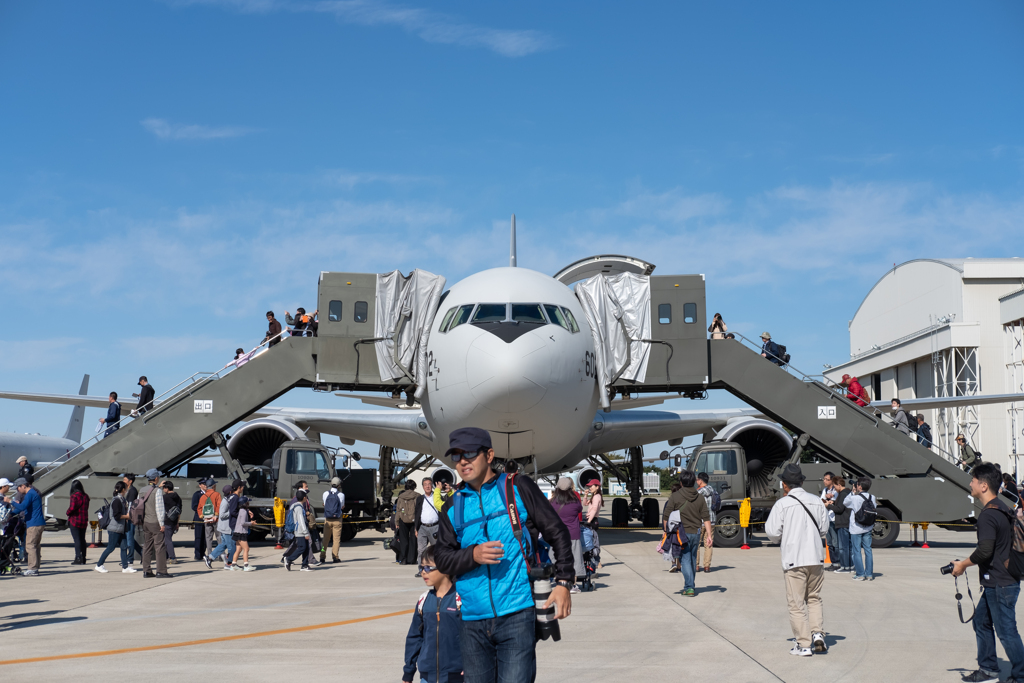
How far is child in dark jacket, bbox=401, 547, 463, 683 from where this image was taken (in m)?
4.08

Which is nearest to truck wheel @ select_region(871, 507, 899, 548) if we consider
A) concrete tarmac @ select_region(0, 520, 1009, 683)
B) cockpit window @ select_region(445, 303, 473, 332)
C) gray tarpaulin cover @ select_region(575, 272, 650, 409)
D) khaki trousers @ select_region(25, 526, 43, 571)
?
concrete tarmac @ select_region(0, 520, 1009, 683)

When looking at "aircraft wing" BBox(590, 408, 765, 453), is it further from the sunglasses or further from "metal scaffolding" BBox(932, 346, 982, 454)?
"metal scaffolding" BBox(932, 346, 982, 454)

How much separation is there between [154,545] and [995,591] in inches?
437

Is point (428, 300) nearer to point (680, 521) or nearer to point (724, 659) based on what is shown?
point (680, 521)

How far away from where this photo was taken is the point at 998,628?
230 inches

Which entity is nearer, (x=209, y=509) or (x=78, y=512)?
(x=78, y=512)

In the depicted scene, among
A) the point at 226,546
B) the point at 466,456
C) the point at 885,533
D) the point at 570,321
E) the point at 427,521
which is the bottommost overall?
the point at 885,533

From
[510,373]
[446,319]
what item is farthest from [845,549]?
[446,319]

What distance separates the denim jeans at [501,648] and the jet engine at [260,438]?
15.2 m

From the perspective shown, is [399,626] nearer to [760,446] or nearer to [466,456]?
[466,456]

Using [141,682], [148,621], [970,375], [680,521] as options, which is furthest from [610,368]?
[970,375]

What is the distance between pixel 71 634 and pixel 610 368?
10.1 metres

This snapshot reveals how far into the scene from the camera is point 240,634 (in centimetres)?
785

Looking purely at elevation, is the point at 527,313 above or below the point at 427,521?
above
